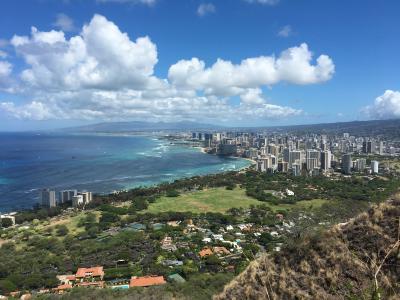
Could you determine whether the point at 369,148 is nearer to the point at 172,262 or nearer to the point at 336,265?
the point at 172,262

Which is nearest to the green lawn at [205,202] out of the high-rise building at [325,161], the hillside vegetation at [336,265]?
the high-rise building at [325,161]

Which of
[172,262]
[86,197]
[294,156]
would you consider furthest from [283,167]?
[172,262]

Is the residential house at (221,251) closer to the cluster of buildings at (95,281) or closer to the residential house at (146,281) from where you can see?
the cluster of buildings at (95,281)

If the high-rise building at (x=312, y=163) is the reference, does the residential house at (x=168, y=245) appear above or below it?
below

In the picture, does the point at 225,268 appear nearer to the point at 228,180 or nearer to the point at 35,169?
the point at 228,180

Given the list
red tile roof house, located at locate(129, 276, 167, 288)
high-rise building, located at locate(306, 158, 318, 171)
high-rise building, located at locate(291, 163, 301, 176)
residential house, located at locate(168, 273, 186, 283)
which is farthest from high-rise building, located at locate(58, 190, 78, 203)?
high-rise building, located at locate(306, 158, 318, 171)

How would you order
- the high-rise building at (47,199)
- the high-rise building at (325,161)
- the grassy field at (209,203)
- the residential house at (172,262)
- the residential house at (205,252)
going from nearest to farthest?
the residential house at (172,262), the residential house at (205,252), the grassy field at (209,203), the high-rise building at (47,199), the high-rise building at (325,161)
